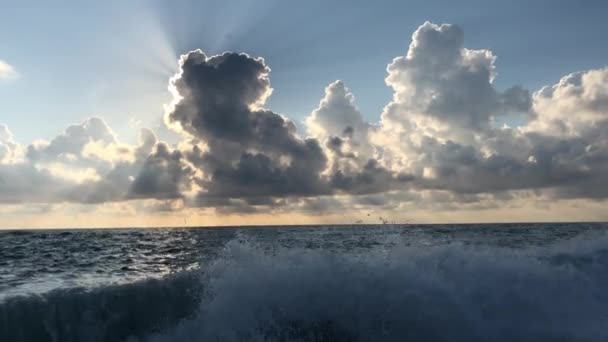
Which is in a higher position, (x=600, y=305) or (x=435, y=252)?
(x=435, y=252)

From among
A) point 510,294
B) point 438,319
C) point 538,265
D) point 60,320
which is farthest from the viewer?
point 538,265

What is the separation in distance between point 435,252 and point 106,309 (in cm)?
1330

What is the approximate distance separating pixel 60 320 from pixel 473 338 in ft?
40.4

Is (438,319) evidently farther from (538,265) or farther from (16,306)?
(16,306)

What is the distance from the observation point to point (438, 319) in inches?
569

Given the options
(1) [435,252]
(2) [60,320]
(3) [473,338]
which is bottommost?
(3) [473,338]

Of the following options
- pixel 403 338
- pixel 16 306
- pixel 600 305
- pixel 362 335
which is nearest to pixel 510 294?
pixel 600 305

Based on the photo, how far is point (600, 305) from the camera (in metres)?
16.1

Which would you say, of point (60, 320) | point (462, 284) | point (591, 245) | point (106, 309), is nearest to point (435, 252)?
point (462, 284)

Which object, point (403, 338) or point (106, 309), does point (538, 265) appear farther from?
point (106, 309)

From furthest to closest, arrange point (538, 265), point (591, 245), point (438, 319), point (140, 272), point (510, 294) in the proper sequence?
1. point (591, 245)
2. point (140, 272)
3. point (538, 265)
4. point (510, 294)
5. point (438, 319)

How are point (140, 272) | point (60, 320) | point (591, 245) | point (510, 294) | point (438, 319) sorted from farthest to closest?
point (591, 245) → point (140, 272) → point (510, 294) → point (438, 319) → point (60, 320)

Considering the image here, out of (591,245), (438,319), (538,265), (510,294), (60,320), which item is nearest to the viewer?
(60,320)

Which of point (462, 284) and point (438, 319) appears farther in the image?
point (462, 284)
